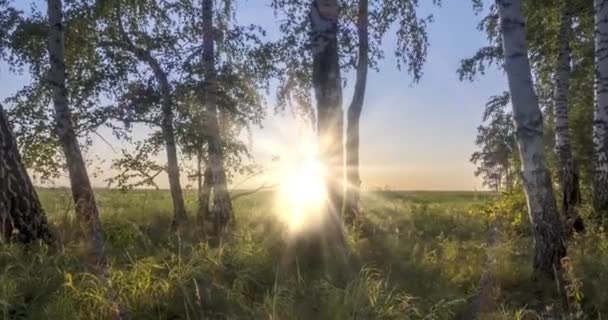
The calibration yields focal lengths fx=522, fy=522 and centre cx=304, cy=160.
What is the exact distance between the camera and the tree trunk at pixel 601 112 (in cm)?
863

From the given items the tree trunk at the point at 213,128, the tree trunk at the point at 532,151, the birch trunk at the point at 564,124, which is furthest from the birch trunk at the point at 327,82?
the birch trunk at the point at 564,124

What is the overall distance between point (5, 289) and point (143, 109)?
8.65m

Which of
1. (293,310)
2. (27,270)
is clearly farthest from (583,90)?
(27,270)

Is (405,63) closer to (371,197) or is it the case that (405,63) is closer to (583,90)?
(583,90)

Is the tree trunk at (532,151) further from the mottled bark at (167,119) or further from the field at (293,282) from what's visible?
the mottled bark at (167,119)

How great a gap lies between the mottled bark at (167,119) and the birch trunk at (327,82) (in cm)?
566

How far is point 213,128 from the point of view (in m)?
11.1

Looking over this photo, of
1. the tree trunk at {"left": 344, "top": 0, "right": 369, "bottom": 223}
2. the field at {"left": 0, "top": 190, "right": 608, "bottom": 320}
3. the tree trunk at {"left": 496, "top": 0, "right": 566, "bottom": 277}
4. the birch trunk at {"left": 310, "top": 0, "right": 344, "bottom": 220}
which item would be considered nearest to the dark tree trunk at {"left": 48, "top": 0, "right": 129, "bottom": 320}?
the field at {"left": 0, "top": 190, "right": 608, "bottom": 320}

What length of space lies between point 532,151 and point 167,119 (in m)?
8.40

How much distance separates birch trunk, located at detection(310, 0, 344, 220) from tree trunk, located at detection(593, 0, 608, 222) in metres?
4.77

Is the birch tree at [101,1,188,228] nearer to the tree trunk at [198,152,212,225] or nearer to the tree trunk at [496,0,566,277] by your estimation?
the tree trunk at [198,152,212,225]

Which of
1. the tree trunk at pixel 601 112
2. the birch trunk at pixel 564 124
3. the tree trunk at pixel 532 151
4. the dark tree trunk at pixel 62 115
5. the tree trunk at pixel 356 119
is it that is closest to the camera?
the tree trunk at pixel 532 151

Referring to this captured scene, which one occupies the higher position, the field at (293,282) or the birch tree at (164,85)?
the birch tree at (164,85)

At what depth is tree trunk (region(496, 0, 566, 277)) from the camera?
5.73m
